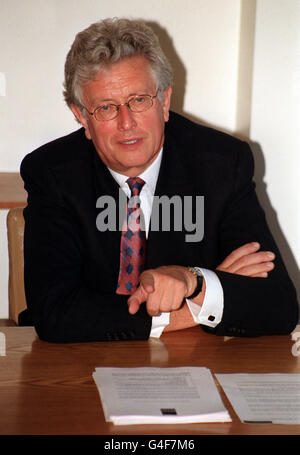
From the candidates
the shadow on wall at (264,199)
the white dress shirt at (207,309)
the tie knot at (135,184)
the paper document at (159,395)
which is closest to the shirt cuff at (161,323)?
the white dress shirt at (207,309)

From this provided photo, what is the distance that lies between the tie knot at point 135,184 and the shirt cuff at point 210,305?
0.46 metres

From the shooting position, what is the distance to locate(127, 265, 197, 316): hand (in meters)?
1.67

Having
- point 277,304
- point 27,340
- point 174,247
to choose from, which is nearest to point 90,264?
point 174,247

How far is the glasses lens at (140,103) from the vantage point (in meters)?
2.03

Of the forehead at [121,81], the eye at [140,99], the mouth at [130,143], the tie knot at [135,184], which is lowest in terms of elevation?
the tie knot at [135,184]

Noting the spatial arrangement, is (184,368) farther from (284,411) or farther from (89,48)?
(89,48)

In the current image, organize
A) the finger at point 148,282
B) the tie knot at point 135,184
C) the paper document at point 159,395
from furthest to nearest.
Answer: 1. the tie knot at point 135,184
2. the finger at point 148,282
3. the paper document at point 159,395

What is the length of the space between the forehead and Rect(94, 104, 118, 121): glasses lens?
28 mm

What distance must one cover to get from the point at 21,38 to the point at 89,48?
130 centimetres

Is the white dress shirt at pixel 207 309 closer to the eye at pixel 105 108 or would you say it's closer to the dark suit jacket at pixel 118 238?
the dark suit jacket at pixel 118 238

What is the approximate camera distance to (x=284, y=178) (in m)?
3.10

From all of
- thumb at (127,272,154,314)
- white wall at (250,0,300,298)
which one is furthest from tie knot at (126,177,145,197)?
white wall at (250,0,300,298)

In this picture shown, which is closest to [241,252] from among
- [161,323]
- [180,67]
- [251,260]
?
[251,260]

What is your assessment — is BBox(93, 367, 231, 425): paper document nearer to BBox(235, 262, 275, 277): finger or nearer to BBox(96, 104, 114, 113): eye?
BBox(235, 262, 275, 277): finger
